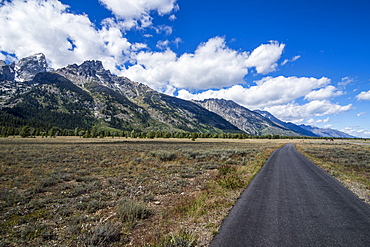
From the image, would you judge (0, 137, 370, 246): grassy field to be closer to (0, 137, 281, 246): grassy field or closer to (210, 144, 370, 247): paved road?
(0, 137, 281, 246): grassy field

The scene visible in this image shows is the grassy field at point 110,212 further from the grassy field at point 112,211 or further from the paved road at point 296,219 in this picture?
the paved road at point 296,219

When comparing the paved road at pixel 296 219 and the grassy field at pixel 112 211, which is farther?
the grassy field at pixel 112 211

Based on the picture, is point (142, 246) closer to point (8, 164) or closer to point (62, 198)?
point (62, 198)

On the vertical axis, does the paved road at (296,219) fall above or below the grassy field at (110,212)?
above

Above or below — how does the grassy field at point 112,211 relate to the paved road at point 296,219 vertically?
below

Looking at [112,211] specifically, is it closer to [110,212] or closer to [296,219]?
[110,212]

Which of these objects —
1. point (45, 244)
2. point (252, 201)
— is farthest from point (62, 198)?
point (252, 201)

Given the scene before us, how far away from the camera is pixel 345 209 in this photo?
25.9ft

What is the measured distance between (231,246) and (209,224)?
5.42 ft

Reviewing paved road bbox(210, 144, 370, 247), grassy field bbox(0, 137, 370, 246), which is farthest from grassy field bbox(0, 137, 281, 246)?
paved road bbox(210, 144, 370, 247)

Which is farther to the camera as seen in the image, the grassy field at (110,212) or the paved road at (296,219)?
the grassy field at (110,212)

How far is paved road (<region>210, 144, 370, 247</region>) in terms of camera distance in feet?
17.7

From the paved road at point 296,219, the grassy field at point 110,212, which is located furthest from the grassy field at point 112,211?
the paved road at point 296,219

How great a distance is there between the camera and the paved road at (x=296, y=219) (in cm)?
539
